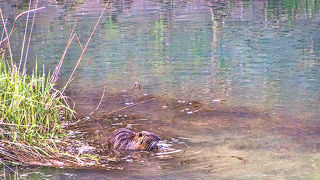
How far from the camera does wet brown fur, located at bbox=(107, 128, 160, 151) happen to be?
5.87 metres

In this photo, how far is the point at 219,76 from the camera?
9562mm

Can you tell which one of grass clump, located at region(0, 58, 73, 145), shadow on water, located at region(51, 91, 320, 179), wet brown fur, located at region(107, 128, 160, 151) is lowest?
shadow on water, located at region(51, 91, 320, 179)

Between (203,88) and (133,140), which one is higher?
(133,140)

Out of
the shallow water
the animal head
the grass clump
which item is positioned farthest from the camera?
the animal head

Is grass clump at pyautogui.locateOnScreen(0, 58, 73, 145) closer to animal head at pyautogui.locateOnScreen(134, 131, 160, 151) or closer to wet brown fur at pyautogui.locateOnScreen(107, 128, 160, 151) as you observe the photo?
wet brown fur at pyautogui.locateOnScreen(107, 128, 160, 151)

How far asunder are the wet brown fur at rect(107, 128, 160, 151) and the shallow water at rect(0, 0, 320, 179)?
4.8 inches

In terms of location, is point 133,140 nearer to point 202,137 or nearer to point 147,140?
point 147,140

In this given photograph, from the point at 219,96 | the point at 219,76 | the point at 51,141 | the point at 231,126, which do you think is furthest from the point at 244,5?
the point at 51,141

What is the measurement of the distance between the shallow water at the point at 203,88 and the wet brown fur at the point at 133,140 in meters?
0.12

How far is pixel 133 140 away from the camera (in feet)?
19.5

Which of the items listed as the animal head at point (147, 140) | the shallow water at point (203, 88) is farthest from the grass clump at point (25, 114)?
the animal head at point (147, 140)

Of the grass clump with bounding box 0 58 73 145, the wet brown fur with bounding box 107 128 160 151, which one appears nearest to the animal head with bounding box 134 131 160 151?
the wet brown fur with bounding box 107 128 160 151

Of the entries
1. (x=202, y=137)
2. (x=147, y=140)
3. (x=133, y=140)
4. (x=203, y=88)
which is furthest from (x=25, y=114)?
(x=203, y=88)

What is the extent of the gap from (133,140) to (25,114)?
1.14 metres
